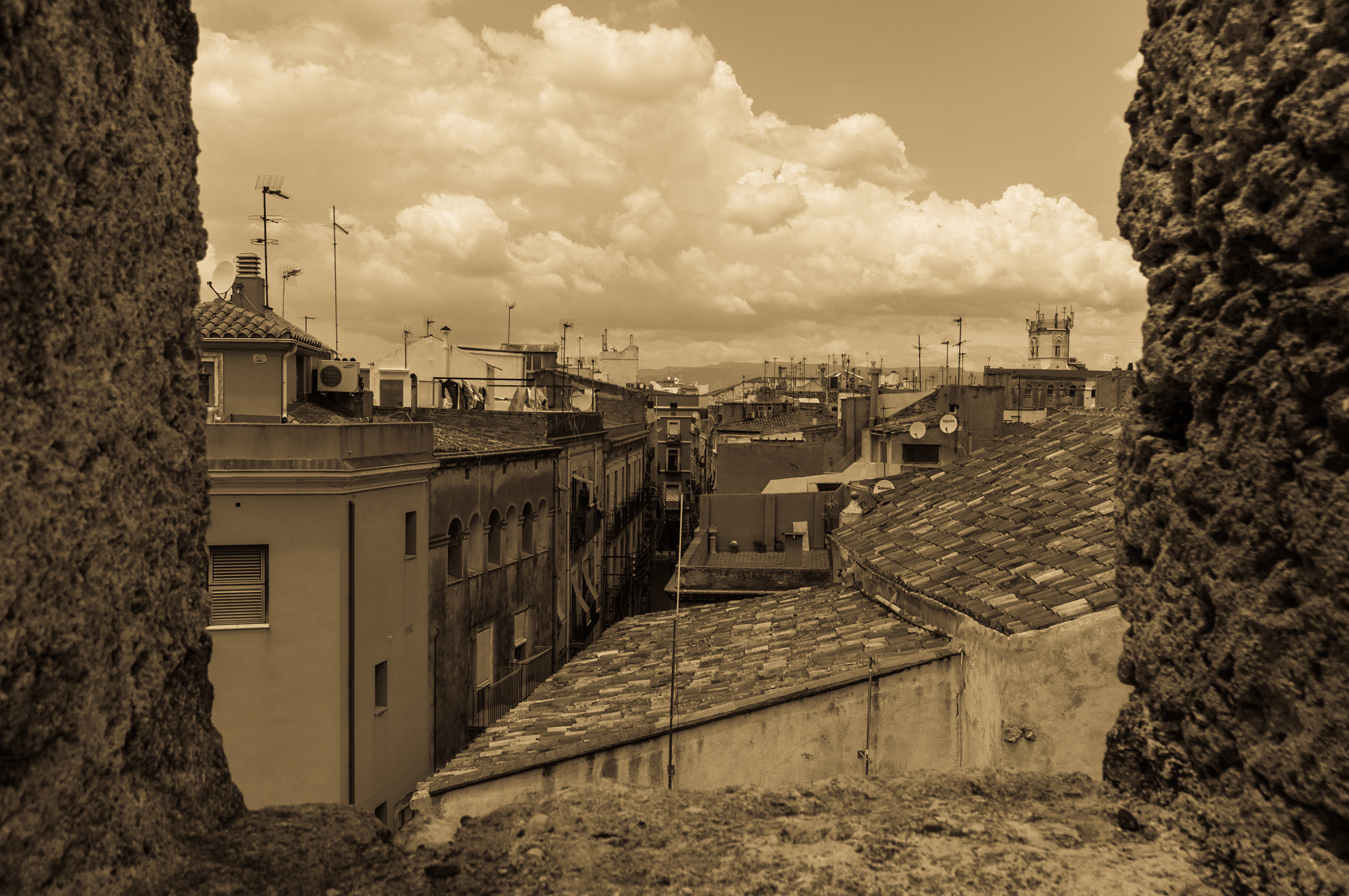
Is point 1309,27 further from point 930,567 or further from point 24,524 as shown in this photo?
point 930,567

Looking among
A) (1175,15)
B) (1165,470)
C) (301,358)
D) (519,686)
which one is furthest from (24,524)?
(519,686)

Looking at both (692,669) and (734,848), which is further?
(692,669)

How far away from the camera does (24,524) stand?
2.37 meters

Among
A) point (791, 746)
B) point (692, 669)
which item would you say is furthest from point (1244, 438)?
point (692, 669)

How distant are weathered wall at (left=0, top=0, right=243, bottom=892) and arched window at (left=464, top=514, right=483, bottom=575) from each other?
→ 52.9 ft

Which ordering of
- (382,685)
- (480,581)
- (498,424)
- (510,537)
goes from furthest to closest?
(498,424) → (510,537) → (480,581) → (382,685)

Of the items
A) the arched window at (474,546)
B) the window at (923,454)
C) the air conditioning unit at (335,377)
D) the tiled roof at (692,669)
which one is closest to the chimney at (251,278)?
the air conditioning unit at (335,377)

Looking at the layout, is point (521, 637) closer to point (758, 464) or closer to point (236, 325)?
point (236, 325)

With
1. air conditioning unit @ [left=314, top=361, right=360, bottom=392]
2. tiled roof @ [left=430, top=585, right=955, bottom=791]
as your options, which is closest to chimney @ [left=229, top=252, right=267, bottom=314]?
air conditioning unit @ [left=314, top=361, right=360, bottom=392]

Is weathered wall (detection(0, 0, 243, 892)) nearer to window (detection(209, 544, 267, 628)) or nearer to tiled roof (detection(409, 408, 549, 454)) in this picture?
window (detection(209, 544, 267, 628))

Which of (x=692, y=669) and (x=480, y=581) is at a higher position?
(x=692, y=669)

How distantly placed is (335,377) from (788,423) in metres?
36.6

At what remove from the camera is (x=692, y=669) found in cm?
1107

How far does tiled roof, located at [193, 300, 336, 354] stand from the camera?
16.5 meters
